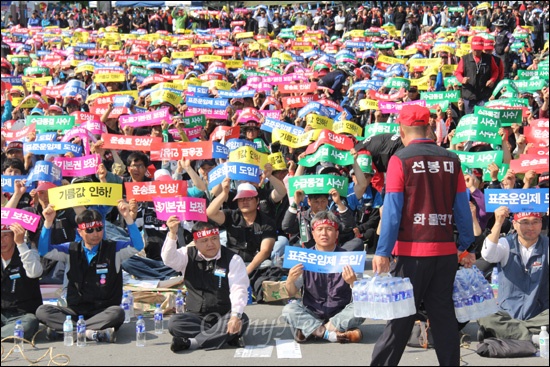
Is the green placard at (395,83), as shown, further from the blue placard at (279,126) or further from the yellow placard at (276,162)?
the yellow placard at (276,162)

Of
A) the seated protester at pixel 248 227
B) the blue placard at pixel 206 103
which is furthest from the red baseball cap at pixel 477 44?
the seated protester at pixel 248 227

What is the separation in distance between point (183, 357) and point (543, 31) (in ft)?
74.9

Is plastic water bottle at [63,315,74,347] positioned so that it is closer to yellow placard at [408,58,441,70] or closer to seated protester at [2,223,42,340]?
seated protester at [2,223,42,340]

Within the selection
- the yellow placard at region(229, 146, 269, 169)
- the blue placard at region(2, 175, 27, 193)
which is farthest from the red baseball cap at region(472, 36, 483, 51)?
the blue placard at region(2, 175, 27, 193)

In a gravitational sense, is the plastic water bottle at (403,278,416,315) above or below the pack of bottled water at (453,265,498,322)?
above

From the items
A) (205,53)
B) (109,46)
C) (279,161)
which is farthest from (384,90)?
(109,46)

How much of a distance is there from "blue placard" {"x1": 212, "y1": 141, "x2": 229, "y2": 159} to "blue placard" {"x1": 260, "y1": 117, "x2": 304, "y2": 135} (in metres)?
1.59

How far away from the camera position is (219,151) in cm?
1041

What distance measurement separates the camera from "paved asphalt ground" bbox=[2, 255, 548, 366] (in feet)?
22.1

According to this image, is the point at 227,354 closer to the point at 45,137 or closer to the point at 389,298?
the point at 389,298

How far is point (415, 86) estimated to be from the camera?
1622 centimetres

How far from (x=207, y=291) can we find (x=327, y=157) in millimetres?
3258

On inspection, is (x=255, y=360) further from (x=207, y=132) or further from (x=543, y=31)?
(x=543, y=31)

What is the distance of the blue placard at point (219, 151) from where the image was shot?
33.9 ft
